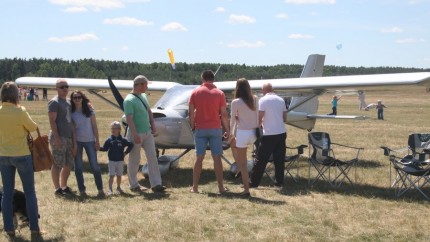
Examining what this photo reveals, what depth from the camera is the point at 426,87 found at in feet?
26.7

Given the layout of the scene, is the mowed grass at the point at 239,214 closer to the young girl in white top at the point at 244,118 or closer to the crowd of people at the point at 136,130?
the crowd of people at the point at 136,130

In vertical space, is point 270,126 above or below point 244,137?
above

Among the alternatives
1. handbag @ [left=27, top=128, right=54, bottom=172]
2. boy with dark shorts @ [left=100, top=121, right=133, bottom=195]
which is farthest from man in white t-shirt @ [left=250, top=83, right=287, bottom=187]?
handbag @ [left=27, top=128, right=54, bottom=172]

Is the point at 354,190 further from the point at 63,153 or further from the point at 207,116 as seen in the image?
the point at 63,153

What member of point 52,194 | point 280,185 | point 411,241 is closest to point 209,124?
point 280,185

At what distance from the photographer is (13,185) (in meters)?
5.23

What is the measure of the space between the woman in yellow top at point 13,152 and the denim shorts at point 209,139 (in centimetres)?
274

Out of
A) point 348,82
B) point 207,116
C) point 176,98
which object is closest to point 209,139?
point 207,116

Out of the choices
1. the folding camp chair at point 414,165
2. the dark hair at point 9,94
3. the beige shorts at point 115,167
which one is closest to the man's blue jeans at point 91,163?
the beige shorts at point 115,167

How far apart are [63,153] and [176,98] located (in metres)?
2.66

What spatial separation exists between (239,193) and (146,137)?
1.57 meters

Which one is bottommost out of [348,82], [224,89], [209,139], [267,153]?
[267,153]

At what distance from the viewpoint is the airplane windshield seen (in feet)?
30.1

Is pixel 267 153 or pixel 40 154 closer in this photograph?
pixel 40 154
